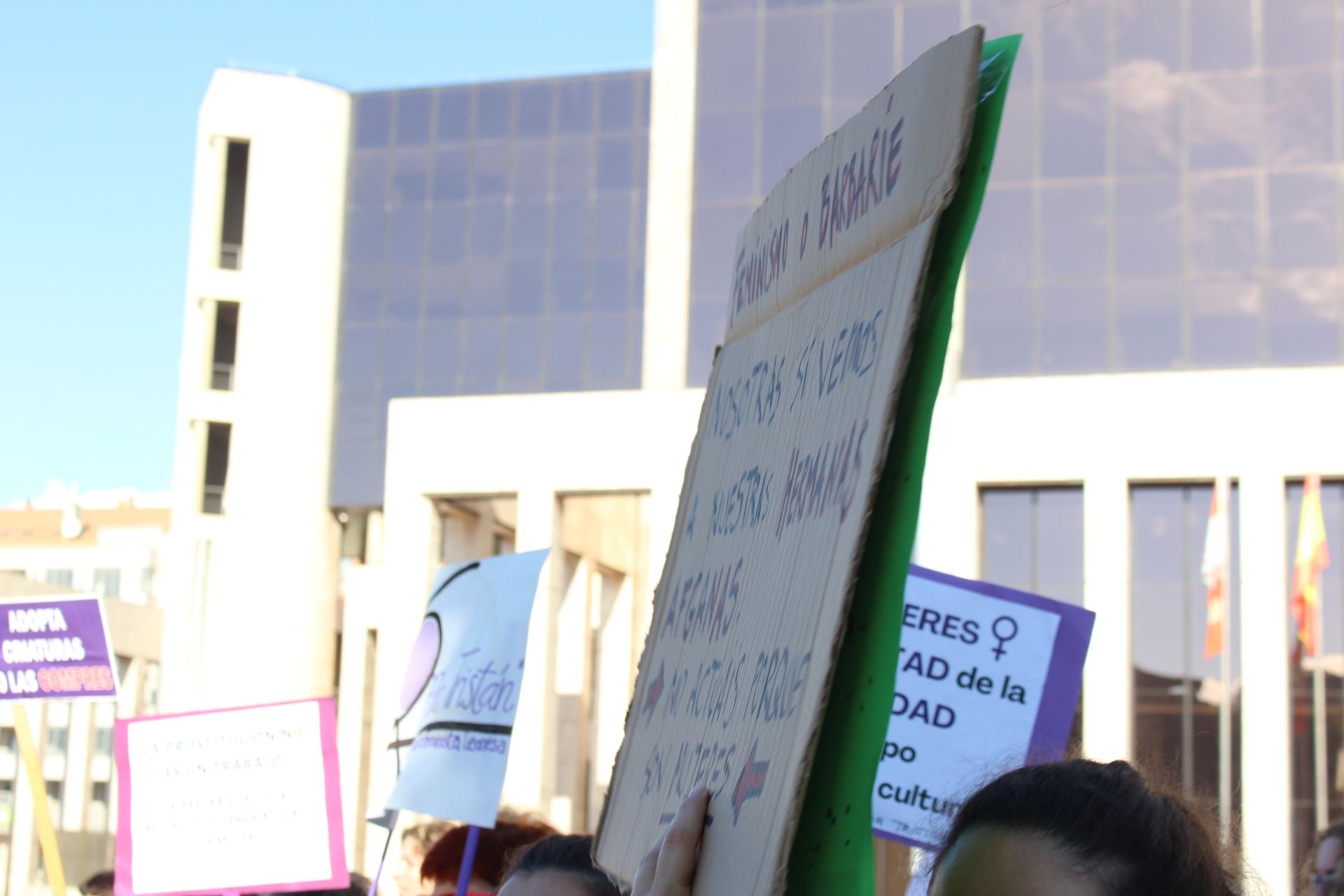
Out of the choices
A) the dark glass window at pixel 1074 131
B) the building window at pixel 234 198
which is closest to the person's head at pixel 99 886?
the dark glass window at pixel 1074 131

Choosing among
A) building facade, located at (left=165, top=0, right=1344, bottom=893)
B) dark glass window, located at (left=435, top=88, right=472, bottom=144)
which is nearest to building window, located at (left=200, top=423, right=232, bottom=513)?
building facade, located at (left=165, top=0, right=1344, bottom=893)

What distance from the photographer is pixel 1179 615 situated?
84.5 ft

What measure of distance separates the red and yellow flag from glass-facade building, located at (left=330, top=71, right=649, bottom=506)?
14.9 m

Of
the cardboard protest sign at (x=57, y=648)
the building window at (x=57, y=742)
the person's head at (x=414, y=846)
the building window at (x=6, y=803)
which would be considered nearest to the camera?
the person's head at (x=414, y=846)

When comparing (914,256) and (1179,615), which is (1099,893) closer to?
(914,256)

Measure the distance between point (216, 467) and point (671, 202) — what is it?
1529cm

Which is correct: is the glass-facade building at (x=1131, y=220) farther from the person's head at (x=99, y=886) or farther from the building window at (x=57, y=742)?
the building window at (x=57, y=742)

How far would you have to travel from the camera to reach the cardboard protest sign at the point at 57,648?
25.4 feet

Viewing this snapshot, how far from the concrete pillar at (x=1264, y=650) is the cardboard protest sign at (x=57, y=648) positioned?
740 inches

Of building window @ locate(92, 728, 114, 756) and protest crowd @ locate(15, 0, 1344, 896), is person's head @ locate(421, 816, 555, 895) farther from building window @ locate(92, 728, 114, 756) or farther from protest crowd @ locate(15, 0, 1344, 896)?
building window @ locate(92, 728, 114, 756)

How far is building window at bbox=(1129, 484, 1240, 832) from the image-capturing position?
82.6 feet

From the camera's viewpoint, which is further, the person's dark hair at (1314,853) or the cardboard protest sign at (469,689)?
the cardboard protest sign at (469,689)

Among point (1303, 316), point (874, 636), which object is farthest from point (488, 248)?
point (874, 636)

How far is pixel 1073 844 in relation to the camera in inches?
67.1
